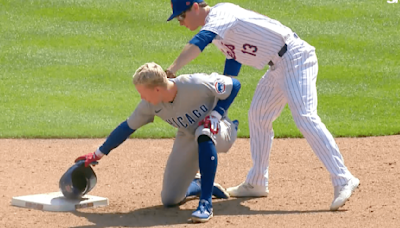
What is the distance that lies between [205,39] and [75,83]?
19.0 feet

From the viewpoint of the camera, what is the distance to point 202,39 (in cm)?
529

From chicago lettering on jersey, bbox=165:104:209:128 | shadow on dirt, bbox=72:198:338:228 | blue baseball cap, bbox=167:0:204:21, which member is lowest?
shadow on dirt, bbox=72:198:338:228

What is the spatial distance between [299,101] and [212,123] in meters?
0.66

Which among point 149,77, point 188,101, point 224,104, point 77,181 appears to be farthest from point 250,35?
point 77,181

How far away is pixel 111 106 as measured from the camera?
32.4 ft

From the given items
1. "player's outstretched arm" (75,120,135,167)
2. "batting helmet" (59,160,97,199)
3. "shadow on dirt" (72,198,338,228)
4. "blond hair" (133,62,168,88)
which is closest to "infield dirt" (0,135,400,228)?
"shadow on dirt" (72,198,338,228)

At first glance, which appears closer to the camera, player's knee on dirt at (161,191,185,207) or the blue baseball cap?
the blue baseball cap

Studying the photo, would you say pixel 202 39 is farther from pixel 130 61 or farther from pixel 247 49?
pixel 130 61

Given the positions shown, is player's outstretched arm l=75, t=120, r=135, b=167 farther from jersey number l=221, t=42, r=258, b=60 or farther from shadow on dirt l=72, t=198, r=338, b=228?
jersey number l=221, t=42, r=258, b=60

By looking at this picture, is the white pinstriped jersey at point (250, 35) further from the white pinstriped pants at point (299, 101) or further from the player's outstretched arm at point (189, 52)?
the player's outstretched arm at point (189, 52)

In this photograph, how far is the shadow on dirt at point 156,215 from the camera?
5.32 m

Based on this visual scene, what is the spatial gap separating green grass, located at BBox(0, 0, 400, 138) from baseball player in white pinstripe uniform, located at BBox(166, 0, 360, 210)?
3.02 meters

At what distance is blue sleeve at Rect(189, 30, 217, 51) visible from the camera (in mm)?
5262

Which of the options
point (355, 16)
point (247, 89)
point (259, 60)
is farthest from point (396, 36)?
point (259, 60)
